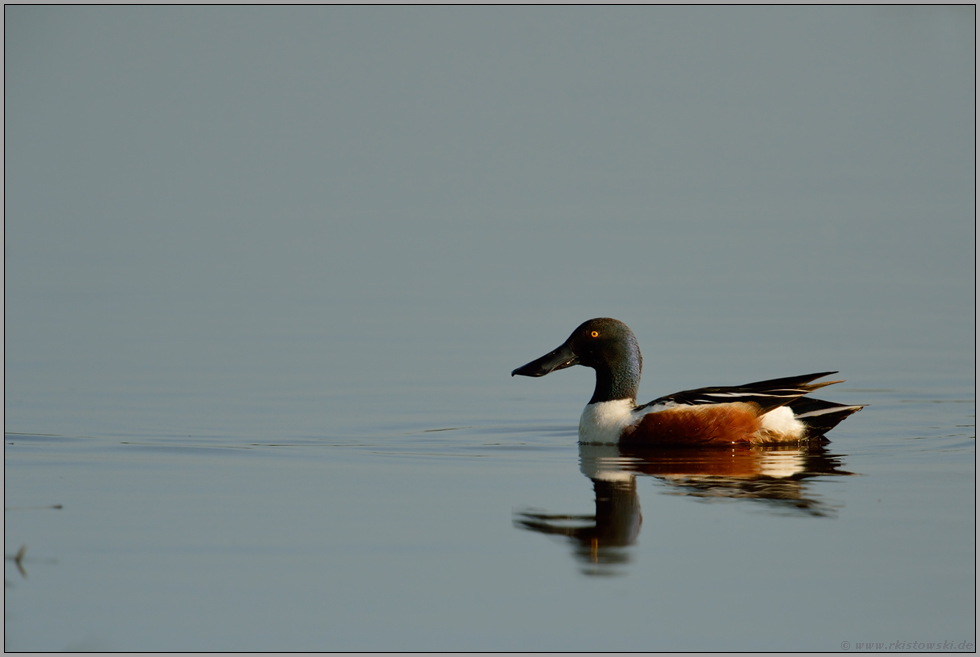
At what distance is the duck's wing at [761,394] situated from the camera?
10164 millimetres

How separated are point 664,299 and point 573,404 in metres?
4.49

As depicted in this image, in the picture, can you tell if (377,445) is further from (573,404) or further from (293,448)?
(573,404)

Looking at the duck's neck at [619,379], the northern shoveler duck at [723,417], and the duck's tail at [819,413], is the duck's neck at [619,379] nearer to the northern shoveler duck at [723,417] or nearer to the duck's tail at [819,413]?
the northern shoveler duck at [723,417]

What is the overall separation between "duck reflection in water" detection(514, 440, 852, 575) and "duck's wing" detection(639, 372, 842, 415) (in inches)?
14.1

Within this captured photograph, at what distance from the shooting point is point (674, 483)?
28.8ft

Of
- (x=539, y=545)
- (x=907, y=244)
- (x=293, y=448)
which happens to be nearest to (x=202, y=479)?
(x=293, y=448)

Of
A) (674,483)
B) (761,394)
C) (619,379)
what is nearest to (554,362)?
(619,379)

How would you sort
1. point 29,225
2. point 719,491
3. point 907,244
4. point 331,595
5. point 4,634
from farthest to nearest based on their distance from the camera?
point 29,225, point 907,244, point 719,491, point 331,595, point 4,634

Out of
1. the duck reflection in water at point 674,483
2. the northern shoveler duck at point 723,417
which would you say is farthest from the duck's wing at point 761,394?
the duck reflection in water at point 674,483

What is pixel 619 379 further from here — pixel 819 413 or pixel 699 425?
pixel 819 413

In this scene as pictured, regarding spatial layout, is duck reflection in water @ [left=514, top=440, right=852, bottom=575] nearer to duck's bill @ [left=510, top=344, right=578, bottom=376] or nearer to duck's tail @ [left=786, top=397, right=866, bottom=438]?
duck's tail @ [left=786, top=397, right=866, bottom=438]

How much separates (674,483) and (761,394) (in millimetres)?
1701

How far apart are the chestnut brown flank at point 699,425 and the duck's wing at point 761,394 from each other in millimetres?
53

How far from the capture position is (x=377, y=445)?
10211 mm
